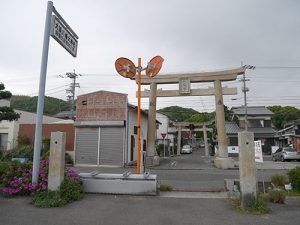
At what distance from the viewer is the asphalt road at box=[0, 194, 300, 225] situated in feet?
19.5

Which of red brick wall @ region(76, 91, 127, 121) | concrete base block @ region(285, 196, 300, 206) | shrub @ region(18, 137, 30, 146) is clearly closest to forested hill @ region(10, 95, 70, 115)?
shrub @ region(18, 137, 30, 146)

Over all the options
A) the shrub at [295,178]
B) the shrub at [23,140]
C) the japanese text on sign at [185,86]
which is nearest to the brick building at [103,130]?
the japanese text on sign at [185,86]

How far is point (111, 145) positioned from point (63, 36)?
1394cm

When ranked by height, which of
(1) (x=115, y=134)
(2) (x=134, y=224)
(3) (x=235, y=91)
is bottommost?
(2) (x=134, y=224)

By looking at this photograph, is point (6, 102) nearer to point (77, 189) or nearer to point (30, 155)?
point (30, 155)

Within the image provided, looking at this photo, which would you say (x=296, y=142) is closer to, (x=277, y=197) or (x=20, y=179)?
(x=277, y=197)

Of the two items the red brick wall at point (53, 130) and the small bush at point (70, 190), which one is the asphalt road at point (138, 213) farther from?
the red brick wall at point (53, 130)

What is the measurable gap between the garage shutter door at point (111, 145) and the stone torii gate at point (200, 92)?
245 cm

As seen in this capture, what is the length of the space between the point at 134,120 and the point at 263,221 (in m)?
18.3

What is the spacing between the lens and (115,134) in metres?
21.7

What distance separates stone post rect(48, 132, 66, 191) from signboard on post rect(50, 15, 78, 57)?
3.00m

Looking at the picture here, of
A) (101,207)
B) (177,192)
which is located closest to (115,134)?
(177,192)

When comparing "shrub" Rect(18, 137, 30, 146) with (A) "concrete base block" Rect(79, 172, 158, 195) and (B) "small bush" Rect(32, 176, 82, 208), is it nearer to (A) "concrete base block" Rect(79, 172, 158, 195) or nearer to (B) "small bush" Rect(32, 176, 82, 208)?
(A) "concrete base block" Rect(79, 172, 158, 195)

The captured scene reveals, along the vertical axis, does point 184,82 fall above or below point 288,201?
above
